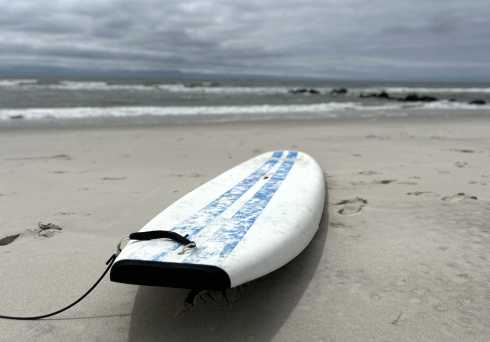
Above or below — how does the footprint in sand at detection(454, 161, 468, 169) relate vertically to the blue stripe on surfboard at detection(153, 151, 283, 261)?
below

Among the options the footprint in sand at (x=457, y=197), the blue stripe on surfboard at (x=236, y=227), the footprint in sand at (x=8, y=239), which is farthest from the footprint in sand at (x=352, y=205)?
the footprint in sand at (x=8, y=239)

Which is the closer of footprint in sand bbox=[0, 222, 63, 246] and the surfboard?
the surfboard

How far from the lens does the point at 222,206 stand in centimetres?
264

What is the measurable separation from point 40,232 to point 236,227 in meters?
1.63

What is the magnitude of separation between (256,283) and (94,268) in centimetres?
99

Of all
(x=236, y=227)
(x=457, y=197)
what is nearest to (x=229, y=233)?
(x=236, y=227)

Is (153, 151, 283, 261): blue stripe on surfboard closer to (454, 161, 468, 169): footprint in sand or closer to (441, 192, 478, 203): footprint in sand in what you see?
(441, 192, 478, 203): footprint in sand

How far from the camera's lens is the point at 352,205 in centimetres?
360

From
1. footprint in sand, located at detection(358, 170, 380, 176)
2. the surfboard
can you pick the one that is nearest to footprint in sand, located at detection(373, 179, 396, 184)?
footprint in sand, located at detection(358, 170, 380, 176)

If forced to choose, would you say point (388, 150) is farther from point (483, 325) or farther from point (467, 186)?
point (483, 325)

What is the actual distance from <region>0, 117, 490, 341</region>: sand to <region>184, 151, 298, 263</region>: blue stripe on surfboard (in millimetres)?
297

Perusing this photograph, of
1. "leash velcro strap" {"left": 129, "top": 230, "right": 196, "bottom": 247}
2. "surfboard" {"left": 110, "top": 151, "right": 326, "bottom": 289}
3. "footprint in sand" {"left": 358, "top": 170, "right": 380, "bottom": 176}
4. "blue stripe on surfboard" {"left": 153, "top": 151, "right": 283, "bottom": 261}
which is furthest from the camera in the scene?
"footprint in sand" {"left": 358, "top": 170, "right": 380, "bottom": 176}

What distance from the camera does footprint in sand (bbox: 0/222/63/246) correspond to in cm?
288

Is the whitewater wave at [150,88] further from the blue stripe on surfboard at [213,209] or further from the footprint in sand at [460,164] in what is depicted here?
the blue stripe on surfboard at [213,209]
